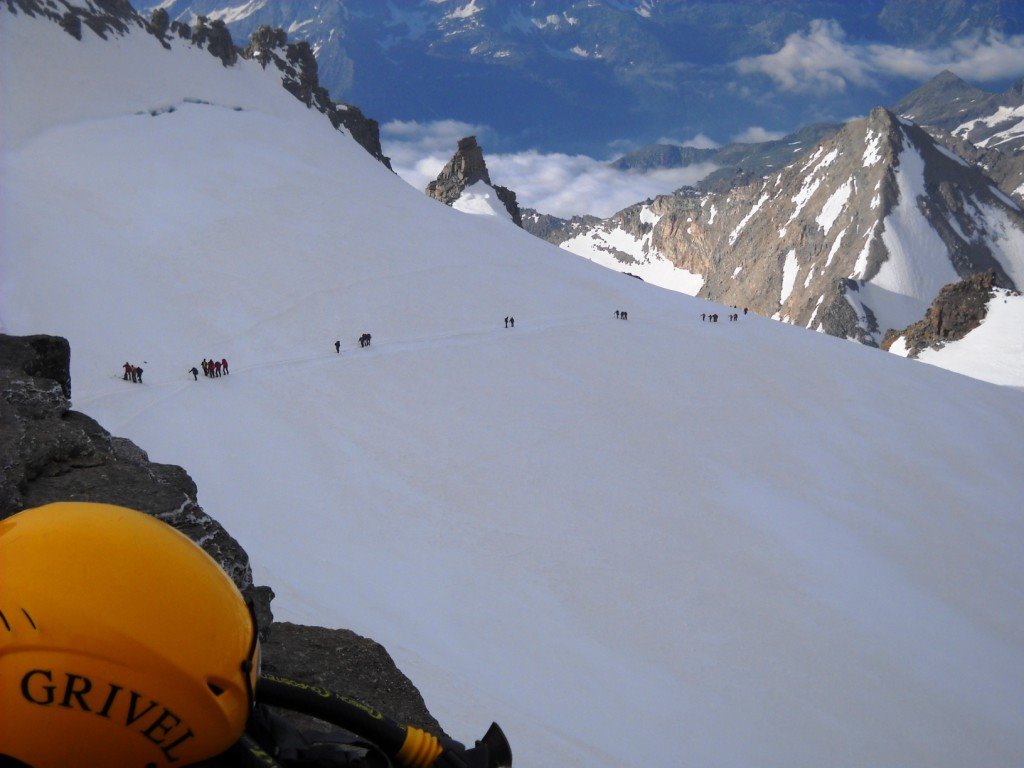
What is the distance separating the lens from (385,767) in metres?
2.85

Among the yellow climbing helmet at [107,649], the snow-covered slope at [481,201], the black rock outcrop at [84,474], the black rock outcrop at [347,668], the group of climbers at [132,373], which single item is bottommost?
the group of climbers at [132,373]

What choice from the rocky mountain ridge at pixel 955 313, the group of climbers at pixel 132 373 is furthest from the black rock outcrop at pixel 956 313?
the group of climbers at pixel 132 373

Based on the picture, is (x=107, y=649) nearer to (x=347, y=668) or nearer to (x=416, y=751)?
(x=416, y=751)

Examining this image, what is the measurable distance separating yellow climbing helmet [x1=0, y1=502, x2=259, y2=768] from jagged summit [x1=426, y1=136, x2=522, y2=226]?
306 feet

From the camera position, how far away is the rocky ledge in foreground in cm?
487

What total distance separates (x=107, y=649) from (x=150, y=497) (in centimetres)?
370

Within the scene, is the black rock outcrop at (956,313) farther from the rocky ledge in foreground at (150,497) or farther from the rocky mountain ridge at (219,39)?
the rocky ledge in foreground at (150,497)

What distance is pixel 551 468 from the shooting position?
1945cm

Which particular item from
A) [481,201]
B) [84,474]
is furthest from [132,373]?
[481,201]

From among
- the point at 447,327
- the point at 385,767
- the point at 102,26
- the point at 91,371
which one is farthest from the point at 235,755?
the point at 102,26

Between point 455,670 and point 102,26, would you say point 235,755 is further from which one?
point 102,26

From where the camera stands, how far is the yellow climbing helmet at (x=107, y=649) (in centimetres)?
227

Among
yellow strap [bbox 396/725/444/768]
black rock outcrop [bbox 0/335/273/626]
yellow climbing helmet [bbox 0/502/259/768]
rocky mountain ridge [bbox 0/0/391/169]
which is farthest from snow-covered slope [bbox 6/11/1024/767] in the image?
rocky mountain ridge [bbox 0/0/391/169]

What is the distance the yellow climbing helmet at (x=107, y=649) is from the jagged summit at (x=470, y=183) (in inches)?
3677
